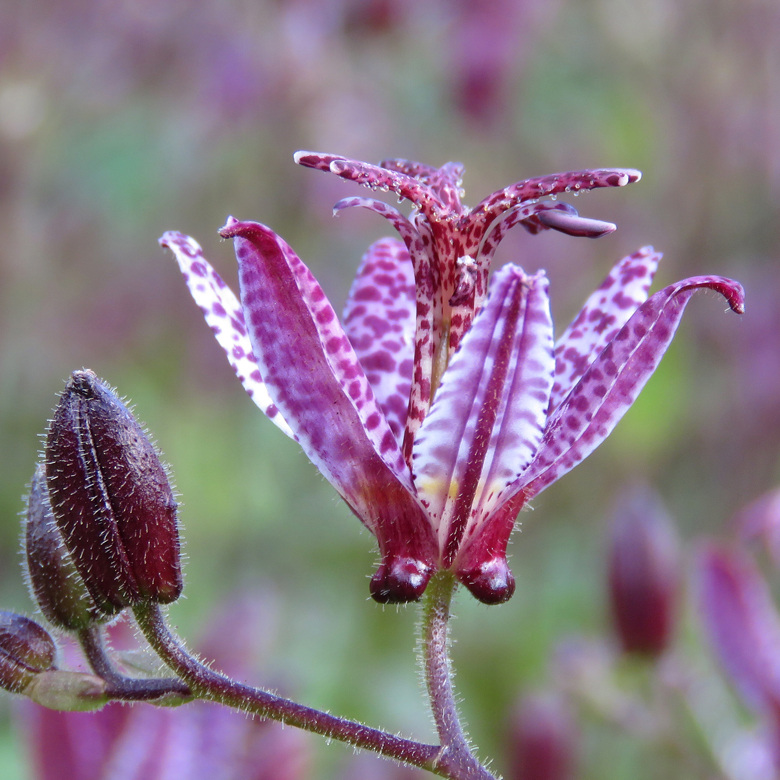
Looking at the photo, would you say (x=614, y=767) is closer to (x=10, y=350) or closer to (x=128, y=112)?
(x=10, y=350)

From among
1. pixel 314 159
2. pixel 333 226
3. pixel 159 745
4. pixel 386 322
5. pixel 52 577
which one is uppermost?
pixel 314 159

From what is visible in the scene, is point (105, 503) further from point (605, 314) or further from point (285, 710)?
point (605, 314)

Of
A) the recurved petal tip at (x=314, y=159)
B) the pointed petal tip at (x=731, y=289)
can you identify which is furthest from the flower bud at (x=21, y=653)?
the pointed petal tip at (x=731, y=289)

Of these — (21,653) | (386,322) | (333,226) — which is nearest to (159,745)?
(21,653)

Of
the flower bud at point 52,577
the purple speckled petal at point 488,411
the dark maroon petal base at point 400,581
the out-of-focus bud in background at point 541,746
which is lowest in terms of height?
the out-of-focus bud in background at point 541,746

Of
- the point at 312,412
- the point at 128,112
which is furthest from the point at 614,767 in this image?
the point at 128,112

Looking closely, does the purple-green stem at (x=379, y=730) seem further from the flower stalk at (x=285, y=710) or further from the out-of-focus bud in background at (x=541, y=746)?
the out-of-focus bud in background at (x=541, y=746)

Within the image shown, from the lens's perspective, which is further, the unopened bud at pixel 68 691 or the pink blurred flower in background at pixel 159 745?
the pink blurred flower in background at pixel 159 745

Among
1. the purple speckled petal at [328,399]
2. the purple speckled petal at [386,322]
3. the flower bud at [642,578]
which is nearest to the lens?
the purple speckled petal at [328,399]
